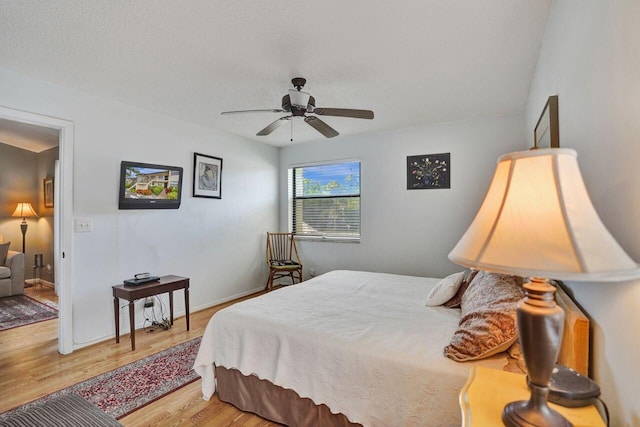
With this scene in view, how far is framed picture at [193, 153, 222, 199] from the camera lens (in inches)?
155

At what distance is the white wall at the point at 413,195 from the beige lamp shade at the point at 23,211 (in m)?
4.97

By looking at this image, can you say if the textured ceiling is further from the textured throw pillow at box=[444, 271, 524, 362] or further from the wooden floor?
the wooden floor

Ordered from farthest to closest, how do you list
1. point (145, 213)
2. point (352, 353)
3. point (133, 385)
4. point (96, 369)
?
point (145, 213)
point (96, 369)
point (133, 385)
point (352, 353)

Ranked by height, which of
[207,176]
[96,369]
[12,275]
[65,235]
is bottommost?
[96,369]

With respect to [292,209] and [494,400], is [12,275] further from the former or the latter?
[494,400]

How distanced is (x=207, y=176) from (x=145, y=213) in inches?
35.5

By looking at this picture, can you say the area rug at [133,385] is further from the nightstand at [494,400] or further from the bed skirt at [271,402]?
the nightstand at [494,400]

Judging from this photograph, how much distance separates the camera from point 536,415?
0.80 m

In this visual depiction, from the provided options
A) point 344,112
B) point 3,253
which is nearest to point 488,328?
point 344,112

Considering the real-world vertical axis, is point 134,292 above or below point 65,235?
below

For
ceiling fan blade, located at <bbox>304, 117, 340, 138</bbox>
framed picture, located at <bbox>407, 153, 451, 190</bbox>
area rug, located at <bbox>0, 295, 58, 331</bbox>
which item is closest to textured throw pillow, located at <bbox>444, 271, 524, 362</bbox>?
ceiling fan blade, located at <bbox>304, 117, 340, 138</bbox>

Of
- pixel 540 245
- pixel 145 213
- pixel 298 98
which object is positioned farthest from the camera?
pixel 145 213

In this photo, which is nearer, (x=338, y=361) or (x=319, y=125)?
(x=338, y=361)

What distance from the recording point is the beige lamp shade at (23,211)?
211 inches
